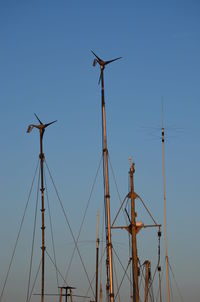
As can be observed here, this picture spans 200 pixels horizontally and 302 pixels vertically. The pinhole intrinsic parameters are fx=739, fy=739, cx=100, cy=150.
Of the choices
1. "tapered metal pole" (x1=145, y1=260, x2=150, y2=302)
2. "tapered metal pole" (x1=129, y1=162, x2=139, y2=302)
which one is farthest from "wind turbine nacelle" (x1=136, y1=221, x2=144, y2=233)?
"tapered metal pole" (x1=145, y1=260, x2=150, y2=302)

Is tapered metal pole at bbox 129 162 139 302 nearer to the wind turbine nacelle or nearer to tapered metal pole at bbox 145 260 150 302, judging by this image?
the wind turbine nacelle

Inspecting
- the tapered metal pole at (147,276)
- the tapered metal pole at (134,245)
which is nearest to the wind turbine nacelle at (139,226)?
the tapered metal pole at (134,245)

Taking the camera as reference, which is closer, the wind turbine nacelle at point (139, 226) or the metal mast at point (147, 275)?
the wind turbine nacelle at point (139, 226)

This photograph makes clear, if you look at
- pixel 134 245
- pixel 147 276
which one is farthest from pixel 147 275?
pixel 134 245

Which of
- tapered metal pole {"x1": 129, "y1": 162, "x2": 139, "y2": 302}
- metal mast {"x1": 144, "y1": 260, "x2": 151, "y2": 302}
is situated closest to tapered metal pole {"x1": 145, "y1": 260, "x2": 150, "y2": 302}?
metal mast {"x1": 144, "y1": 260, "x2": 151, "y2": 302}

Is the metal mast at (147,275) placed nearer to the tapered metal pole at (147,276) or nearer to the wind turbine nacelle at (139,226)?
the tapered metal pole at (147,276)

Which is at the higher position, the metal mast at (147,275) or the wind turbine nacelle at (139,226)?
the wind turbine nacelle at (139,226)

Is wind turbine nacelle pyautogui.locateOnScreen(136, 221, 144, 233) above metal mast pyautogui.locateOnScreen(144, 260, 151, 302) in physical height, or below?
above

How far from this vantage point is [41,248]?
6366cm

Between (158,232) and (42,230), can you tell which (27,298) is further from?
(158,232)

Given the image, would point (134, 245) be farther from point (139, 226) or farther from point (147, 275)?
point (147, 275)

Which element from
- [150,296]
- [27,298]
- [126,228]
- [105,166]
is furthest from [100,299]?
[105,166]

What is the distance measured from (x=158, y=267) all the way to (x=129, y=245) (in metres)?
2.96

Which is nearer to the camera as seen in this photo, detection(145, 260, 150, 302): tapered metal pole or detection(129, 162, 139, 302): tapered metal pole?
detection(129, 162, 139, 302): tapered metal pole
